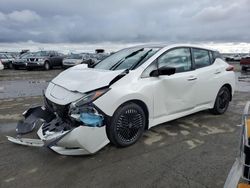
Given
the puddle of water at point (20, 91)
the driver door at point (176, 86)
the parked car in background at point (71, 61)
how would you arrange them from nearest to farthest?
the driver door at point (176, 86)
the puddle of water at point (20, 91)
the parked car in background at point (71, 61)

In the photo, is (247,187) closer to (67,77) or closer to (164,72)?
(164,72)

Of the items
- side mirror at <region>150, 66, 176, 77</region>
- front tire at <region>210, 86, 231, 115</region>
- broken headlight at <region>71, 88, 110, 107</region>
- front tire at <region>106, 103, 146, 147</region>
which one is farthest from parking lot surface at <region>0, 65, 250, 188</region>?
side mirror at <region>150, 66, 176, 77</region>

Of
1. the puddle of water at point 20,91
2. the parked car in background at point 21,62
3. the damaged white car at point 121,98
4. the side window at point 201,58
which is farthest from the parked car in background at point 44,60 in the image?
the side window at point 201,58

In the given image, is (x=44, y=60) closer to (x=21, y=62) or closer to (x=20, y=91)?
(x=21, y=62)

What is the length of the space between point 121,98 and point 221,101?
10.0 ft

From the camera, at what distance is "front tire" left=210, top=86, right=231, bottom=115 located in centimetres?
539

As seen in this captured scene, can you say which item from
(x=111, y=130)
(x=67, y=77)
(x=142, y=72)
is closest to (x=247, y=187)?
(x=111, y=130)

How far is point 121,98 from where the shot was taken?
3441 mm

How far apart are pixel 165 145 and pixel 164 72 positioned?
3.85ft

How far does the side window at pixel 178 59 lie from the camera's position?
423 centimetres

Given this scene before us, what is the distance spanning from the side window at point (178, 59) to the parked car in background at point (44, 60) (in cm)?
1743

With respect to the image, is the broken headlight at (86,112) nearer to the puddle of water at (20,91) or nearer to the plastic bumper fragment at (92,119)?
the plastic bumper fragment at (92,119)

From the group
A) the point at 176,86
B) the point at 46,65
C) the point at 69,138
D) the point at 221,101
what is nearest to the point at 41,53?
the point at 46,65

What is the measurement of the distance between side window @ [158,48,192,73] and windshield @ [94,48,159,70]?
22 cm
